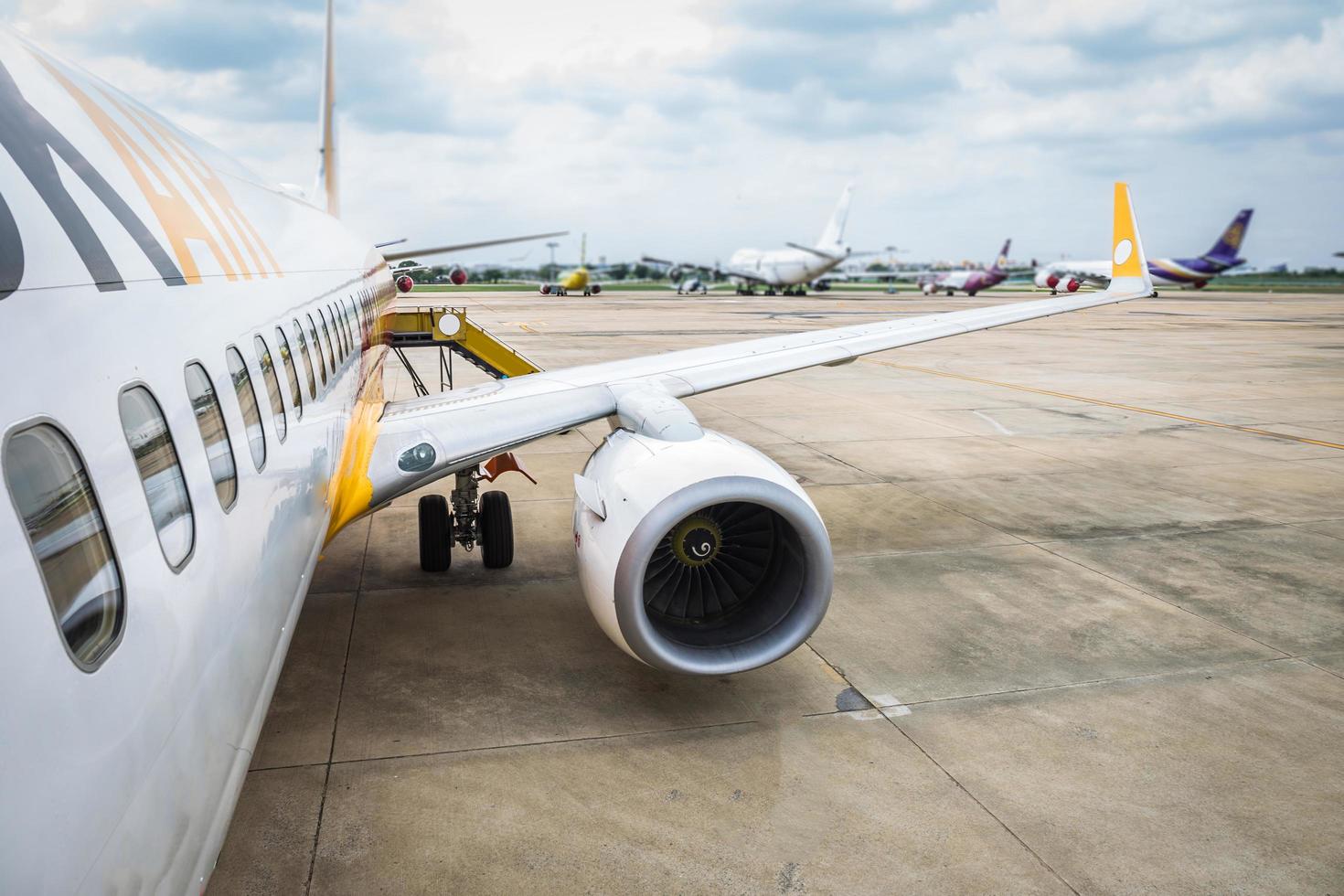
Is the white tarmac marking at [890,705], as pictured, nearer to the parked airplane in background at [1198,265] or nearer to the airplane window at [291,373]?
the airplane window at [291,373]

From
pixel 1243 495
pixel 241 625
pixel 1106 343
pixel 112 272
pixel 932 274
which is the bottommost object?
pixel 932 274

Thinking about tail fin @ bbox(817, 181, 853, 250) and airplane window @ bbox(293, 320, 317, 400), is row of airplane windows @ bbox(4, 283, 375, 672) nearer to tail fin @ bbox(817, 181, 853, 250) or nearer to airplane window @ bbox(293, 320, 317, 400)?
airplane window @ bbox(293, 320, 317, 400)

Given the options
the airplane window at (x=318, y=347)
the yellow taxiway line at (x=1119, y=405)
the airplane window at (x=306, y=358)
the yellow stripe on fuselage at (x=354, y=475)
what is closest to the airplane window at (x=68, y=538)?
the airplane window at (x=306, y=358)

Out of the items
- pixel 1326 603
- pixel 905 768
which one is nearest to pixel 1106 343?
pixel 1326 603

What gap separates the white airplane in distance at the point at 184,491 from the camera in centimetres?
200

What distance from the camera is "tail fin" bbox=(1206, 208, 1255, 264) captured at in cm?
7612

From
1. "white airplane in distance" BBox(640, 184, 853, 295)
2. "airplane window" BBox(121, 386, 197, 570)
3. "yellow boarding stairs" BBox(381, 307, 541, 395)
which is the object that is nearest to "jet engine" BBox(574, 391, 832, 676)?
"airplane window" BBox(121, 386, 197, 570)

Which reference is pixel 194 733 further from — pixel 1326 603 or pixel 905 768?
pixel 1326 603

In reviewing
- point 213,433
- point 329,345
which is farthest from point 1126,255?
point 213,433

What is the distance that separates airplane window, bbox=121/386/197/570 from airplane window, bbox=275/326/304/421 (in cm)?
208

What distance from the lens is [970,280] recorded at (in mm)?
85062

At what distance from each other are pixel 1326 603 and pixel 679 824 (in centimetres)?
628

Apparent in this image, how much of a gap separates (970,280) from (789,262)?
1831 cm

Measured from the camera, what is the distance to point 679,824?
197 inches
